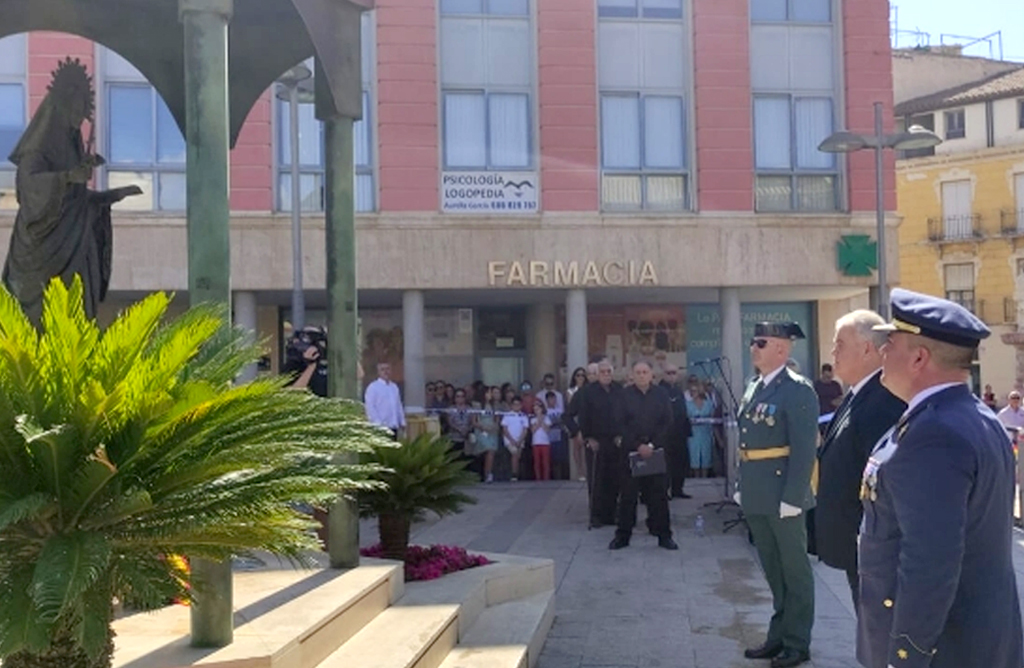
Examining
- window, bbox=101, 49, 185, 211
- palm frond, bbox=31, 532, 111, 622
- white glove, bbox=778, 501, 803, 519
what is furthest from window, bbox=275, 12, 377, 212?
palm frond, bbox=31, 532, 111, 622

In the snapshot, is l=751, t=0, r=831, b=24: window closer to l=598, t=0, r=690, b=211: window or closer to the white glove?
l=598, t=0, r=690, b=211: window

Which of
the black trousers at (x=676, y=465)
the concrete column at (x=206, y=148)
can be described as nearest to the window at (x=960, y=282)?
the black trousers at (x=676, y=465)

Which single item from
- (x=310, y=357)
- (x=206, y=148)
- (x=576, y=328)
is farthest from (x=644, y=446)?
(x=576, y=328)

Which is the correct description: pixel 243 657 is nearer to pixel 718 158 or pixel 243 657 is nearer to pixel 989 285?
pixel 718 158

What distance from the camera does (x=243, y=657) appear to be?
4418mm

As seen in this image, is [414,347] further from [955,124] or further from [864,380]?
[955,124]

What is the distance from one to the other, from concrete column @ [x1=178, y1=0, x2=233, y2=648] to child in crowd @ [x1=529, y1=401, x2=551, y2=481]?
15.5m

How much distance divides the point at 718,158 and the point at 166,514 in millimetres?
20195

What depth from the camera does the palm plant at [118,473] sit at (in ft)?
10.1

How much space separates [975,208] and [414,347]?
37.1 metres

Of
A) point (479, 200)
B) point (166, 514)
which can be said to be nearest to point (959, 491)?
point (166, 514)

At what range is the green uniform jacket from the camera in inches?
282

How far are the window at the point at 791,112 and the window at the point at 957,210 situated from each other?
31367 mm

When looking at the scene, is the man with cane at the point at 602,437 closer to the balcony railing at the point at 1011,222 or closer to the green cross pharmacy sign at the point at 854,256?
the green cross pharmacy sign at the point at 854,256
